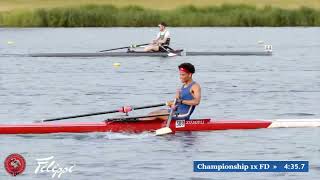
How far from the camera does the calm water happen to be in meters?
20.4

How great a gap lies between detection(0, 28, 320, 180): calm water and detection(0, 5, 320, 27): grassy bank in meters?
18.0

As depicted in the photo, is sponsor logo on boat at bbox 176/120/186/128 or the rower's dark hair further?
sponsor logo on boat at bbox 176/120/186/128

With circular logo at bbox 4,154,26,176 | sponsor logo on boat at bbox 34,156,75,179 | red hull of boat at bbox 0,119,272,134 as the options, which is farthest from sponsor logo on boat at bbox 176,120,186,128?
circular logo at bbox 4,154,26,176

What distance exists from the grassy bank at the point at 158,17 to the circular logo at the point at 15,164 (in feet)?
205

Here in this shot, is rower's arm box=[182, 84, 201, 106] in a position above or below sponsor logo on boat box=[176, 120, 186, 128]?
above

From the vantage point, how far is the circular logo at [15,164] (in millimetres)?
18734

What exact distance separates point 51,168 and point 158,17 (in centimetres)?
6339

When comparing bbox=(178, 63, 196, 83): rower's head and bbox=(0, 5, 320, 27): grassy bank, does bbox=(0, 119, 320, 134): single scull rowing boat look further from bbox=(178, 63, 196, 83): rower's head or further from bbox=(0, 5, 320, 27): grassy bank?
bbox=(0, 5, 320, 27): grassy bank

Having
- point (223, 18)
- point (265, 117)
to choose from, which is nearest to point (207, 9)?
point (223, 18)

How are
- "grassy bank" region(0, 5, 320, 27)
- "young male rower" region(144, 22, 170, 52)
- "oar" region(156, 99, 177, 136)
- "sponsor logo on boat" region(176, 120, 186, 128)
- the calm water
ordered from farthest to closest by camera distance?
1. "grassy bank" region(0, 5, 320, 27)
2. "young male rower" region(144, 22, 170, 52)
3. "sponsor logo on boat" region(176, 120, 186, 128)
4. "oar" region(156, 99, 177, 136)
5. the calm water

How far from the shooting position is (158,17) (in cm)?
8281

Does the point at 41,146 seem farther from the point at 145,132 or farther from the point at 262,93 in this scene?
the point at 262,93

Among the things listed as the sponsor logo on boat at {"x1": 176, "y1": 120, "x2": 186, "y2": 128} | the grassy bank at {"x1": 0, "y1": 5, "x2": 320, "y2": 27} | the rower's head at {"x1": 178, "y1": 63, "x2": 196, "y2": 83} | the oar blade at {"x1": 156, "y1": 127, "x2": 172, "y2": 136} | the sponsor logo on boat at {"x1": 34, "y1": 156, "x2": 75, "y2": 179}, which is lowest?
the grassy bank at {"x1": 0, "y1": 5, "x2": 320, "y2": 27}

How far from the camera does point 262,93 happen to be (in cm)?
3478
